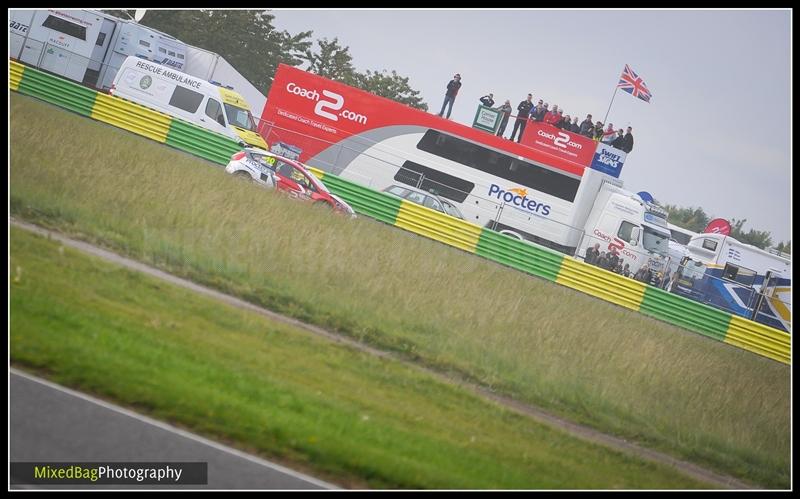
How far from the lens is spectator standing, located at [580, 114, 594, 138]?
33469 mm

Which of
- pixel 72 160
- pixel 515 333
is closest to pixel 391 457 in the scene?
pixel 515 333

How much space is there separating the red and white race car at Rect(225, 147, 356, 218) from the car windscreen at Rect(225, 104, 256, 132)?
6.14 metres

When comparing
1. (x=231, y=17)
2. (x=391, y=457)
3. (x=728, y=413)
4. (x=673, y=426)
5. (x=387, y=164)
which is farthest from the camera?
(x=231, y=17)

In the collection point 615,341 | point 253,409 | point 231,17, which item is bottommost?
point 253,409

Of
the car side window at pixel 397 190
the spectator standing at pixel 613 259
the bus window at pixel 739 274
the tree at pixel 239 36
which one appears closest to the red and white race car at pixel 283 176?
the car side window at pixel 397 190

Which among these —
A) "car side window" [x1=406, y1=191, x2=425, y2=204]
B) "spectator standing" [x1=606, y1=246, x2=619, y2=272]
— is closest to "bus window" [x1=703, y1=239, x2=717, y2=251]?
"spectator standing" [x1=606, y1=246, x2=619, y2=272]

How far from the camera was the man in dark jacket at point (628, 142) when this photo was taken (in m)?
32.6

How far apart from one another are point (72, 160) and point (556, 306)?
10.6m

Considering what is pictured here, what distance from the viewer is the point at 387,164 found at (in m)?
32.8

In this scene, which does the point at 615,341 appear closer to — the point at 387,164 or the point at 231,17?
the point at 387,164

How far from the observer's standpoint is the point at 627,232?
3259cm

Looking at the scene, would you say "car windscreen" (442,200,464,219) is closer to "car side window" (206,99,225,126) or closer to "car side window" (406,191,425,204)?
"car side window" (406,191,425,204)

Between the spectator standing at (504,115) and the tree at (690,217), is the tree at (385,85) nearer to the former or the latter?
the spectator standing at (504,115)

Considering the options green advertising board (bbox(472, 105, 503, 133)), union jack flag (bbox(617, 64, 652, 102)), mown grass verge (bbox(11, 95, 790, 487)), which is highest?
union jack flag (bbox(617, 64, 652, 102))
